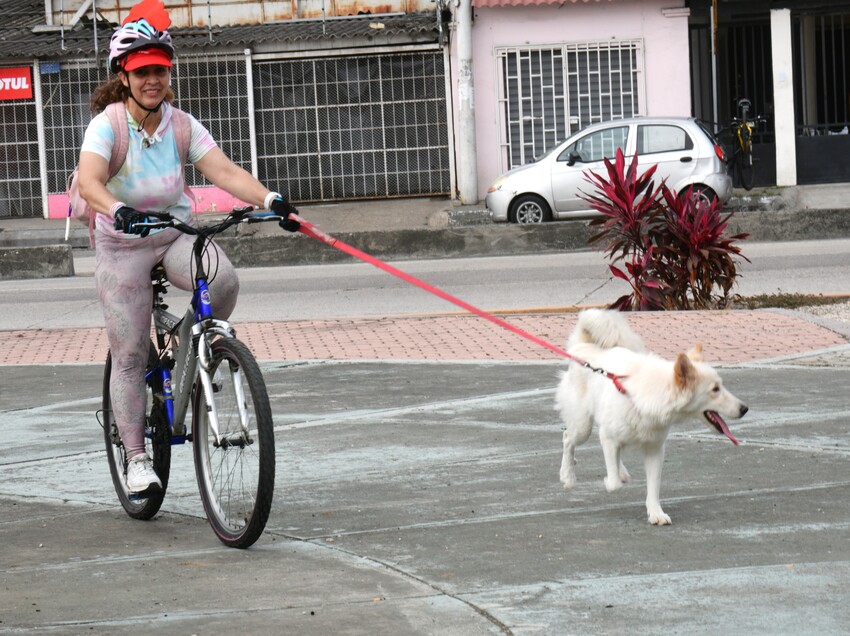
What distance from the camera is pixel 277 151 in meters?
26.1

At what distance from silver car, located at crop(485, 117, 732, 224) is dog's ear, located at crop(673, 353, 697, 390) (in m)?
15.4

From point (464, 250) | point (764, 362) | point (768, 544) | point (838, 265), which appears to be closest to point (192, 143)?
point (768, 544)

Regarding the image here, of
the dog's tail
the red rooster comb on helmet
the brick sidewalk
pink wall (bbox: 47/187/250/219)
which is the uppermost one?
→ the red rooster comb on helmet

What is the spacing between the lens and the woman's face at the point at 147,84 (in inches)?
216

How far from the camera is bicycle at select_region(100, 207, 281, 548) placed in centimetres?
510

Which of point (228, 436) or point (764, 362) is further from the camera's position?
point (764, 362)

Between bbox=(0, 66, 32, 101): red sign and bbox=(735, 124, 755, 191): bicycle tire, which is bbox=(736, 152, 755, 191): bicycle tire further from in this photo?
bbox=(0, 66, 32, 101): red sign

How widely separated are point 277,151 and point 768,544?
71.3 ft

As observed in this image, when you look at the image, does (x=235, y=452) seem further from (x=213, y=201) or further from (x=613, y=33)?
(x=613, y=33)

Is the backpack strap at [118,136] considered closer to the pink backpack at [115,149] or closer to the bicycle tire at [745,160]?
the pink backpack at [115,149]

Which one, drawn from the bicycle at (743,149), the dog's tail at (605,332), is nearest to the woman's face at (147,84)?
the dog's tail at (605,332)

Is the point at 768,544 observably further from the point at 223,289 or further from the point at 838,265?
the point at 838,265

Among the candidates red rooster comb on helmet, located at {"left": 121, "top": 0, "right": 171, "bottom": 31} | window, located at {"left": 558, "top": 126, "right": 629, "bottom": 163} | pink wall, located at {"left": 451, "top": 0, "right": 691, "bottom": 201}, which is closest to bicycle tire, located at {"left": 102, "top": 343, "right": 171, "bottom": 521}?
red rooster comb on helmet, located at {"left": 121, "top": 0, "right": 171, "bottom": 31}

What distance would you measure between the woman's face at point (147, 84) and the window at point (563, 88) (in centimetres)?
1988
